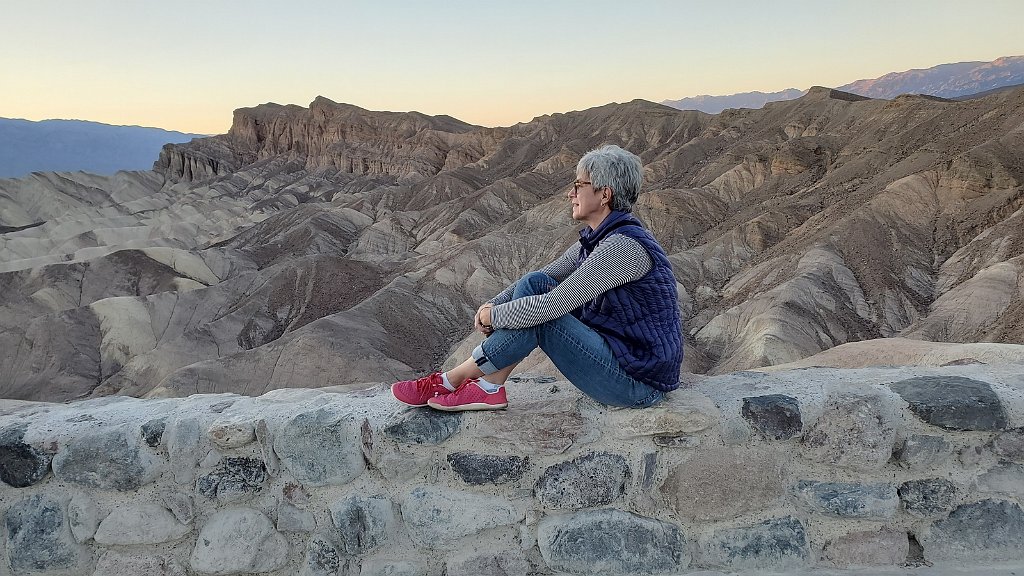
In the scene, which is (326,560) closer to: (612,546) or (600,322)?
(612,546)

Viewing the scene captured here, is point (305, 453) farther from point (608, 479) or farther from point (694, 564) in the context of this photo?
point (694, 564)

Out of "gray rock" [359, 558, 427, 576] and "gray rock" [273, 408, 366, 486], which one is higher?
"gray rock" [273, 408, 366, 486]

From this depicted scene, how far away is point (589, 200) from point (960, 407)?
5.68 ft

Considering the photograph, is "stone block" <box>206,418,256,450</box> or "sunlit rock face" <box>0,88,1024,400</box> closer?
"stone block" <box>206,418,256,450</box>

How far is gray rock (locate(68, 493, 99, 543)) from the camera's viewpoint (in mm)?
2664

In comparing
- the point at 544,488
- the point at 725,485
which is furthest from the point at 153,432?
the point at 725,485

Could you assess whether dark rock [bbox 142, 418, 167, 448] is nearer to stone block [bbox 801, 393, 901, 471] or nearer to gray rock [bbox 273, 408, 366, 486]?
gray rock [bbox 273, 408, 366, 486]

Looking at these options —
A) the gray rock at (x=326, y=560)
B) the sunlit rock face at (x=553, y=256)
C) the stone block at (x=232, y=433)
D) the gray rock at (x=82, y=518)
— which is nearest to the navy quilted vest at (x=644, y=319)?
the gray rock at (x=326, y=560)

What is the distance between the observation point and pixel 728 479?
2.60 metres

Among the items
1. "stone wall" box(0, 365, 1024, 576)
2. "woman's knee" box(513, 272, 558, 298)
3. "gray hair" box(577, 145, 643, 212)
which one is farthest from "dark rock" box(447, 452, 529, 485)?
"gray hair" box(577, 145, 643, 212)

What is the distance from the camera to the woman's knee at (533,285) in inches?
107

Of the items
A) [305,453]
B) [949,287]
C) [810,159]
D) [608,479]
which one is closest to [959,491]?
[608,479]

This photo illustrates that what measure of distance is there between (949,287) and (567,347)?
21732 mm

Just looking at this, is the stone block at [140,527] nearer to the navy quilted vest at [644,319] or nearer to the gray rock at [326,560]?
the gray rock at [326,560]
